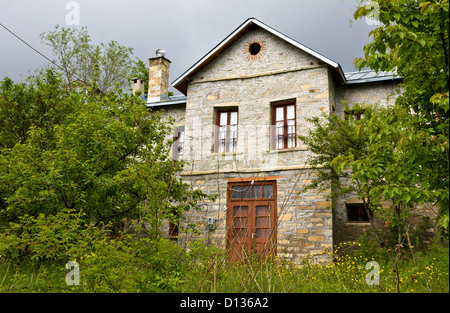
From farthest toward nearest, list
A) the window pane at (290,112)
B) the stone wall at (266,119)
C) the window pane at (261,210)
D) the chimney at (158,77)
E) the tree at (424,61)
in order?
the chimney at (158,77)
the window pane at (290,112)
the window pane at (261,210)
the stone wall at (266,119)
the tree at (424,61)

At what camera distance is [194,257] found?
448 centimetres

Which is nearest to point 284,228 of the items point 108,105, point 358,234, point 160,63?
point 358,234

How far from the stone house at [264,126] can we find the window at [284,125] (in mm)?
28

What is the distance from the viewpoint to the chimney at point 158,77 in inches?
566

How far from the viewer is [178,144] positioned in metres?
12.7

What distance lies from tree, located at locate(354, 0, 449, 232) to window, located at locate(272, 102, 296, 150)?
6475 mm

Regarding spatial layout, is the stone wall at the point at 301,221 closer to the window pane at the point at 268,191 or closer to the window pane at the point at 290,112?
the window pane at the point at 268,191

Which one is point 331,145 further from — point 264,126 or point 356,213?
point 356,213

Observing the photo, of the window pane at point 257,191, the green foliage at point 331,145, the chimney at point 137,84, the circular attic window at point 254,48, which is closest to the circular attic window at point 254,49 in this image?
the circular attic window at point 254,48

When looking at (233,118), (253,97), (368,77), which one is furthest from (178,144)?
(368,77)

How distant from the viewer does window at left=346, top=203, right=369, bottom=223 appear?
10438 mm
